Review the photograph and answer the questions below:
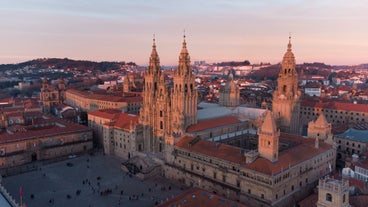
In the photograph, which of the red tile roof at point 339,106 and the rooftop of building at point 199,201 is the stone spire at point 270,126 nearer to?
the rooftop of building at point 199,201

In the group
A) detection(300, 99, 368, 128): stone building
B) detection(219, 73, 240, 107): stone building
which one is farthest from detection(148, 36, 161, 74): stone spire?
detection(300, 99, 368, 128): stone building

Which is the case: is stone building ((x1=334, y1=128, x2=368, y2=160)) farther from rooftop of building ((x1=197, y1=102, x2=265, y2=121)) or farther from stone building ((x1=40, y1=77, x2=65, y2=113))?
stone building ((x1=40, y1=77, x2=65, y2=113))

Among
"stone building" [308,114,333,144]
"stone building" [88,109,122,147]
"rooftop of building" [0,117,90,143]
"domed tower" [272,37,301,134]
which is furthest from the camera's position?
"stone building" [88,109,122,147]

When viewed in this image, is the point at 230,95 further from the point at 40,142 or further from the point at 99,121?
→ the point at 40,142

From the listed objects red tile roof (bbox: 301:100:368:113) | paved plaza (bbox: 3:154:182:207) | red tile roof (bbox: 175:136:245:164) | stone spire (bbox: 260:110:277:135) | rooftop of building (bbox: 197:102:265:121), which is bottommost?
paved plaza (bbox: 3:154:182:207)

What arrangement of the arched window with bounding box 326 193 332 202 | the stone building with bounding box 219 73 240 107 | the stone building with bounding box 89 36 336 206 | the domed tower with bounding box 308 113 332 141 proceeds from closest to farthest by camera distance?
the arched window with bounding box 326 193 332 202
the stone building with bounding box 89 36 336 206
the domed tower with bounding box 308 113 332 141
the stone building with bounding box 219 73 240 107

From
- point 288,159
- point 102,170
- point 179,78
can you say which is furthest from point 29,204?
point 288,159
